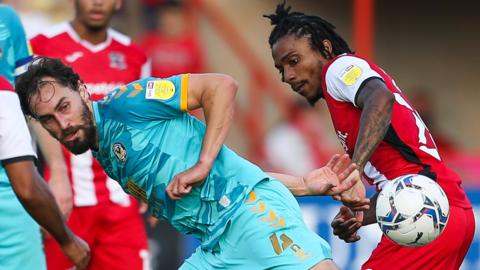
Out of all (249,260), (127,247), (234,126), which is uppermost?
(249,260)

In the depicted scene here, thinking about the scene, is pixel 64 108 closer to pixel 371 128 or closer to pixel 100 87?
pixel 371 128

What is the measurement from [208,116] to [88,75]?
263 cm

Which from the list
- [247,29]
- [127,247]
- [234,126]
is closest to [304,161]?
[234,126]

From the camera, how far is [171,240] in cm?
1001

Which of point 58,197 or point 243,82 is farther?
point 243,82

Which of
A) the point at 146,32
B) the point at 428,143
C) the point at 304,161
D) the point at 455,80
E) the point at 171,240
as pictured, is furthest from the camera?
the point at 455,80

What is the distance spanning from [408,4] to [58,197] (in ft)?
25.8

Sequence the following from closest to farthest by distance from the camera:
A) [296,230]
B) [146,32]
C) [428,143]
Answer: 1. [296,230]
2. [428,143]
3. [146,32]

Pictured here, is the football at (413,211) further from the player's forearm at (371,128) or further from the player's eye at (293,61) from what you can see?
the player's eye at (293,61)

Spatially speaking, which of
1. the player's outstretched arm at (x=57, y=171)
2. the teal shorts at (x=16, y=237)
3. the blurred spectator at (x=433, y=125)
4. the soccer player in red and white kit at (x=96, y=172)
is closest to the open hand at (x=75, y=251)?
the teal shorts at (x=16, y=237)

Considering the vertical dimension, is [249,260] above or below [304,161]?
above

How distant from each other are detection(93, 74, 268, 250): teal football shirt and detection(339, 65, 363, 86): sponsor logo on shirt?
0.68 meters

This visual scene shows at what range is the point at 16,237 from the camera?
6082 mm

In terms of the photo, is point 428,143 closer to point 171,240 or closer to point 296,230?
point 296,230
